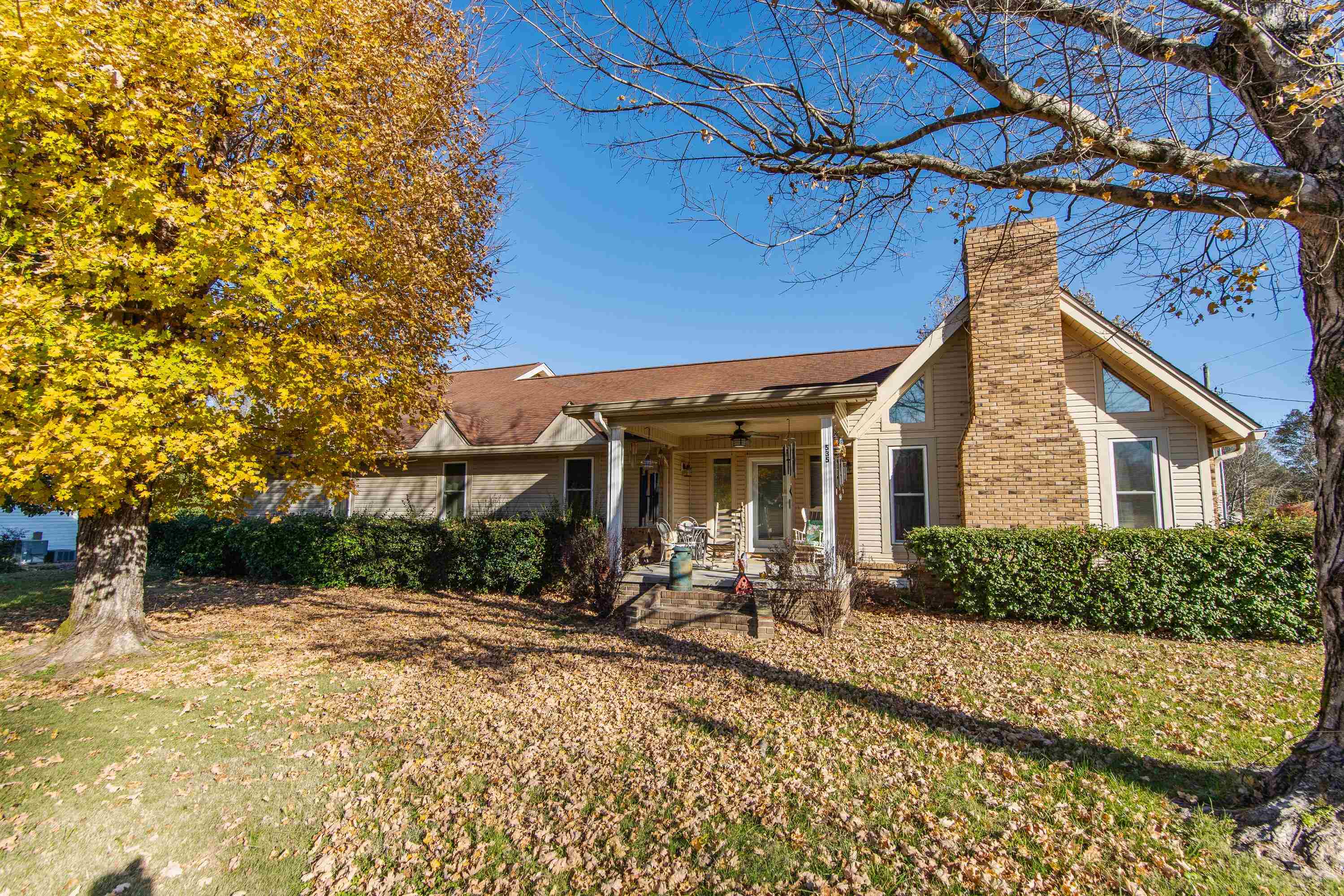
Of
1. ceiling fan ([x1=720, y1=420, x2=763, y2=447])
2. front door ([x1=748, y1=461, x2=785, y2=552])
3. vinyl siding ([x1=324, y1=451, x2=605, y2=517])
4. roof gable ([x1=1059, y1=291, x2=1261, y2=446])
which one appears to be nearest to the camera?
roof gable ([x1=1059, y1=291, x2=1261, y2=446])

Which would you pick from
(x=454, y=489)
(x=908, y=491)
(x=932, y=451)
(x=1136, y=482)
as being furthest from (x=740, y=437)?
(x=454, y=489)

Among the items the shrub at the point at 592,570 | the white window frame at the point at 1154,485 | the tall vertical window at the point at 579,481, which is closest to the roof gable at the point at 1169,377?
the white window frame at the point at 1154,485

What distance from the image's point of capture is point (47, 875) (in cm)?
360

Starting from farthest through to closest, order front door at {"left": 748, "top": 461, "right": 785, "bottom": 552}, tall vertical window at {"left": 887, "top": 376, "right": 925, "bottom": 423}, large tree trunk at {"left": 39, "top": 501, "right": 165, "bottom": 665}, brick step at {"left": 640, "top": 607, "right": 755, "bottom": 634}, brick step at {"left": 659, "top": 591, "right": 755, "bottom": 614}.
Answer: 1. front door at {"left": 748, "top": 461, "right": 785, "bottom": 552}
2. tall vertical window at {"left": 887, "top": 376, "right": 925, "bottom": 423}
3. brick step at {"left": 659, "top": 591, "right": 755, "bottom": 614}
4. brick step at {"left": 640, "top": 607, "right": 755, "bottom": 634}
5. large tree trunk at {"left": 39, "top": 501, "right": 165, "bottom": 665}

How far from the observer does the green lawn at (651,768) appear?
3.54 metres

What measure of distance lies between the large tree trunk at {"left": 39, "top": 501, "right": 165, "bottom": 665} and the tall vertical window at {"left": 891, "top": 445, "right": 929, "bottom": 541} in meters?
11.7

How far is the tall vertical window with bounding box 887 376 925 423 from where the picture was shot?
1161cm

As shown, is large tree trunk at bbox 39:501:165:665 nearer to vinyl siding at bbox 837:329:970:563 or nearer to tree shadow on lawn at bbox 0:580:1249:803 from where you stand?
tree shadow on lawn at bbox 0:580:1249:803

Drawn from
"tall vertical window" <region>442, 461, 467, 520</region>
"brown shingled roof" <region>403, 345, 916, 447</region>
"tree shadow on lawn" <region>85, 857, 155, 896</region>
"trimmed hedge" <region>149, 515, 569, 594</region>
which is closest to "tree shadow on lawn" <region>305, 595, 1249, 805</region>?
"trimmed hedge" <region>149, 515, 569, 594</region>

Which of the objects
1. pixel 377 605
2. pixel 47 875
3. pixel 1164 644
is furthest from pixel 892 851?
pixel 377 605

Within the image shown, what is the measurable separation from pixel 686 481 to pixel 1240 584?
9.73 meters

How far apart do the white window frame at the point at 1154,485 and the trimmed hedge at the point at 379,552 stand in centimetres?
982

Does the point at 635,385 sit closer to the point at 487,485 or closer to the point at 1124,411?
the point at 487,485

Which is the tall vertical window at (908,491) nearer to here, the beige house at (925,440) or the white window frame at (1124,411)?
the beige house at (925,440)
